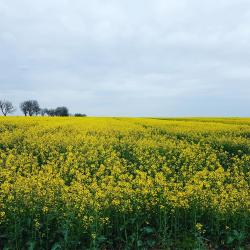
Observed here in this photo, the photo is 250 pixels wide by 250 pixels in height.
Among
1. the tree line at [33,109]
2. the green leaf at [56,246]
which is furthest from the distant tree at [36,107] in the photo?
the green leaf at [56,246]

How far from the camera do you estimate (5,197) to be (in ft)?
26.2

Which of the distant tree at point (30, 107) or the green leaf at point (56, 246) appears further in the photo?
the distant tree at point (30, 107)

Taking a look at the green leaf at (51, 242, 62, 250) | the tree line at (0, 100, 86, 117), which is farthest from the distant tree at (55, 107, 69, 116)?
the green leaf at (51, 242, 62, 250)

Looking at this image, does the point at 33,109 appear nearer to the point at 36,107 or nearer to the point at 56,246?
the point at 36,107

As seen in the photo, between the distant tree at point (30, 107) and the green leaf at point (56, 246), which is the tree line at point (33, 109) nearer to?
the distant tree at point (30, 107)

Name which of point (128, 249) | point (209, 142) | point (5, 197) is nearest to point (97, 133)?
point (209, 142)

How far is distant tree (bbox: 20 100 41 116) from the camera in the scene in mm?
104188

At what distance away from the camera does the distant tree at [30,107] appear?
10419cm

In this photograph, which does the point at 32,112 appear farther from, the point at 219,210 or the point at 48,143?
the point at 219,210

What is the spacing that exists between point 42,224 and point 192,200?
3.33 m

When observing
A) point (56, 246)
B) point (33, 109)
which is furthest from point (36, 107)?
point (56, 246)

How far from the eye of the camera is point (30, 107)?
105 m

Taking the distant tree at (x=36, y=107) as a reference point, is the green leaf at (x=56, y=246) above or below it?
below

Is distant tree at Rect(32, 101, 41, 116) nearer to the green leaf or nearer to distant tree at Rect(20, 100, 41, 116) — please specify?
distant tree at Rect(20, 100, 41, 116)
